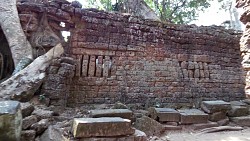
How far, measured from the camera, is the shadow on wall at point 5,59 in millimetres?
4957

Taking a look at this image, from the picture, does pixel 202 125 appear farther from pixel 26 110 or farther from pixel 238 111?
pixel 26 110

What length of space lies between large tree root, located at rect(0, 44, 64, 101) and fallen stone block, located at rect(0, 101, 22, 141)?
52.9 inches

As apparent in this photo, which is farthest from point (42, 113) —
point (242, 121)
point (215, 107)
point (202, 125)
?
point (242, 121)

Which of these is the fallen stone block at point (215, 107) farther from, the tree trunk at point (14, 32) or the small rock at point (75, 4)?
the tree trunk at point (14, 32)

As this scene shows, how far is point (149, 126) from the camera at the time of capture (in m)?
4.11

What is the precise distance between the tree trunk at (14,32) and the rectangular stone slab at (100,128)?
8.84ft

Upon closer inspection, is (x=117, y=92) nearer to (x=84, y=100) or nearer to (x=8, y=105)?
(x=84, y=100)

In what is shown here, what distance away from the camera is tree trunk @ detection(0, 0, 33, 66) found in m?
→ 4.82

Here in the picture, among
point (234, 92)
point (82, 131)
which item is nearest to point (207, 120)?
point (234, 92)

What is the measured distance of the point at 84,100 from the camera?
5160 mm

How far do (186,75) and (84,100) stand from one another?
3.21 metres

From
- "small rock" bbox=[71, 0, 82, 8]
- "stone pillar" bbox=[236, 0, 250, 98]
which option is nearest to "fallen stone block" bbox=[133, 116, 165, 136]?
"stone pillar" bbox=[236, 0, 250, 98]

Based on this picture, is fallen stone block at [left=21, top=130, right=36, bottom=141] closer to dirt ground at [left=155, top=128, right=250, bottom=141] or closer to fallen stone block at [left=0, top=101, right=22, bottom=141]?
fallen stone block at [left=0, top=101, right=22, bottom=141]

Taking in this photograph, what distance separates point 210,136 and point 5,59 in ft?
16.7
